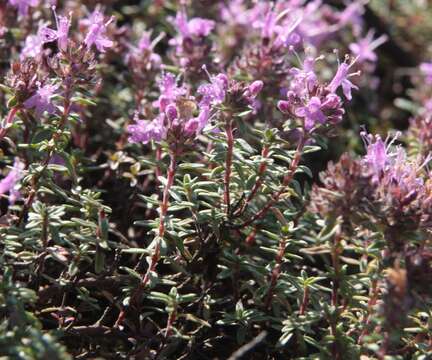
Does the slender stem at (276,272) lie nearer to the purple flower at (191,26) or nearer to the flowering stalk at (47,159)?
the flowering stalk at (47,159)

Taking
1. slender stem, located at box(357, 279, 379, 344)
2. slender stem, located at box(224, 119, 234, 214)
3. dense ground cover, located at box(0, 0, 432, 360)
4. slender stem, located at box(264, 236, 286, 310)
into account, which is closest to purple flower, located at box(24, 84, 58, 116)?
dense ground cover, located at box(0, 0, 432, 360)

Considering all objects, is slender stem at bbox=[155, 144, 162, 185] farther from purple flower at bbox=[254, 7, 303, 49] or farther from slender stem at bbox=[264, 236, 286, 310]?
purple flower at bbox=[254, 7, 303, 49]

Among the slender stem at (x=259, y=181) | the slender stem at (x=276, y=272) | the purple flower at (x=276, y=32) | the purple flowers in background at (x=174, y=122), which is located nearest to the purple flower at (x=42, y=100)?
the purple flowers in background at (x=174, y=122)

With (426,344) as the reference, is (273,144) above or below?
above

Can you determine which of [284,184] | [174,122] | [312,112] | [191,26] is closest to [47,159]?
[174,122]

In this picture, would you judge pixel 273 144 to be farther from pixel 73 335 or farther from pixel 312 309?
pixel 73 335

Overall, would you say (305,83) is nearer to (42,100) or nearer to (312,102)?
(312,102)

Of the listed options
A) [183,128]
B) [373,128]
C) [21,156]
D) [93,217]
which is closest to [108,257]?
[93,217]
